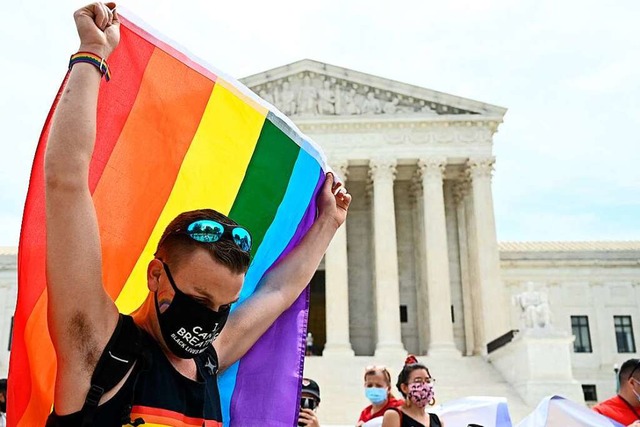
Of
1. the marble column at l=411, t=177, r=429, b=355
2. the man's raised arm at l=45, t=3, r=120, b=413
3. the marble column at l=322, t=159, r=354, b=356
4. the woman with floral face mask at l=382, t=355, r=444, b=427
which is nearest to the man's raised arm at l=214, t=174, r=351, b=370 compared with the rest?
the man's raised arm at l=45, t=3, r=120, b=413

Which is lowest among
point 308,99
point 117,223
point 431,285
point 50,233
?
point 50,233

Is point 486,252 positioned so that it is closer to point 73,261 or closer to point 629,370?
point 629,370

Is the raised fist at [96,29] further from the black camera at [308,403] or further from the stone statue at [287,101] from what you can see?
the stone statue at [287,101]

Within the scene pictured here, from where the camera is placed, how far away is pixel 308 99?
35.5 metres

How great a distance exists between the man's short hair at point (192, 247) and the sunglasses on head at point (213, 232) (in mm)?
12

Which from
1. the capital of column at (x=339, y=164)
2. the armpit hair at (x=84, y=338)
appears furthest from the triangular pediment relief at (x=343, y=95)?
the armpit hair at (x=84, y=338)

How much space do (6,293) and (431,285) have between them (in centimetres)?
2573

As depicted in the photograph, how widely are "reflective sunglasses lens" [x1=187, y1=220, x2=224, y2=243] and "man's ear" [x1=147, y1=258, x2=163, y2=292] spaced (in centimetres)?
15

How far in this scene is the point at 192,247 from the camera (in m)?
2.03

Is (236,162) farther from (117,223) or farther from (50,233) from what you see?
(50,233)

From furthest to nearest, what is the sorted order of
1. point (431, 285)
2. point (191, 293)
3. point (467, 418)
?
1. point (431, 285)
2. point (467, 418)
3. point (191, 293)

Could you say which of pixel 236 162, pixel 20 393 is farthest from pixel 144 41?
pixel 20 393

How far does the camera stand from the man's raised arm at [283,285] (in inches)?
98.9

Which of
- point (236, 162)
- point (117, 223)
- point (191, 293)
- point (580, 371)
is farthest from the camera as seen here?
point (580, 371)
